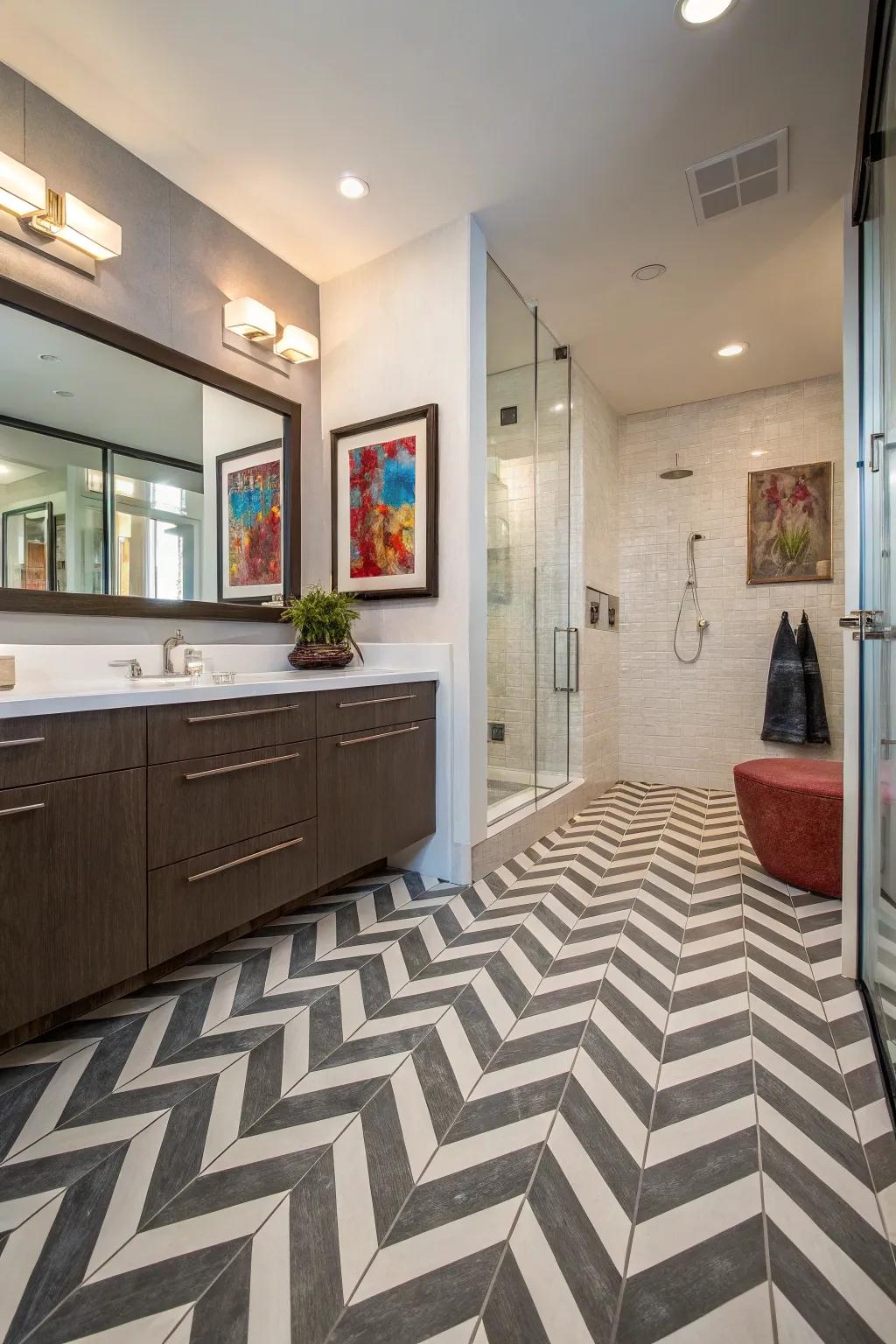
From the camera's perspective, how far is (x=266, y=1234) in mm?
958

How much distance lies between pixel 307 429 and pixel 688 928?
8.60ft

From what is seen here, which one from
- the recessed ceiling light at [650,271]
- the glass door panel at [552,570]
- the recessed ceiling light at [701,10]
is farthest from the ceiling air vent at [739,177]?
the glass door panel at [552,570]

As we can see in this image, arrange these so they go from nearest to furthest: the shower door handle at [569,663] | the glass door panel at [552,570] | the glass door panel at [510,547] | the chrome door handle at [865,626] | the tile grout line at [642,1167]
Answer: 1. the tile grout line at [642,1167]
2. the chrome door handle at [865,626]
3. the glass door panel at [510,547]
4. the glass door panel at [552,570]
5. the shower door handle at [569,663]

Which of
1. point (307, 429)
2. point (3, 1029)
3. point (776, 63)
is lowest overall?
point (3, 1029)

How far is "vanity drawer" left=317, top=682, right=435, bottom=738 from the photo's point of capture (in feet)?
6.63

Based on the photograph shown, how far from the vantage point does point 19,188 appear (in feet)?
5.64

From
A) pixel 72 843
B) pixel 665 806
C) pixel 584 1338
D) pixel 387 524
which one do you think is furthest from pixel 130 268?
pixel 665 806

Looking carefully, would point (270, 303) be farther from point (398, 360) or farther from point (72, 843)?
point (72, 843)

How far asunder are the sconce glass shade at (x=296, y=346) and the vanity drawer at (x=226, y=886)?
204 centimetres

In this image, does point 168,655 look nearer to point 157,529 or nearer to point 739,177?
point 157,529

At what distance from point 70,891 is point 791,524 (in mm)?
4169

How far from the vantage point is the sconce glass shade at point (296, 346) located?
8.56 ft

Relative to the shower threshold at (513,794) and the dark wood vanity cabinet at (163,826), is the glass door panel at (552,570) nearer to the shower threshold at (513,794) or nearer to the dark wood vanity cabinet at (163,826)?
the shower threshold at (513,794)

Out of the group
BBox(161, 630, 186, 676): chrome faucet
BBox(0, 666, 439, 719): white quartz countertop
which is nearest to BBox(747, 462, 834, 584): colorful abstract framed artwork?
BBox(0, 666, 439, 719): white quartz countertop
